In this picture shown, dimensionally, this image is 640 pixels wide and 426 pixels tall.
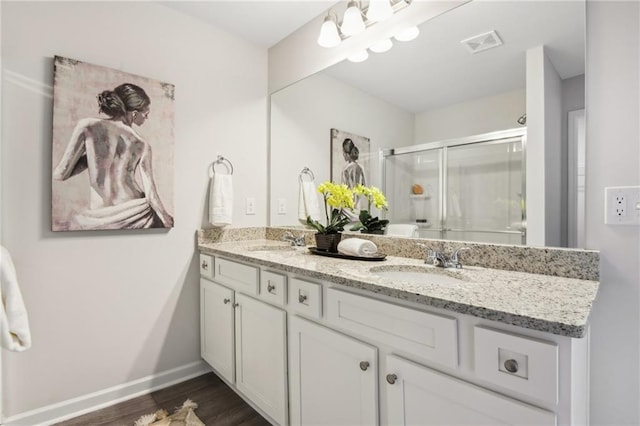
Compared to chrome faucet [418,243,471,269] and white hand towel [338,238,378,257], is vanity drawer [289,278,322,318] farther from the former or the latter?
chrome faucet [418,243,471,269]

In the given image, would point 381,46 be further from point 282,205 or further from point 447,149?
point 282,205

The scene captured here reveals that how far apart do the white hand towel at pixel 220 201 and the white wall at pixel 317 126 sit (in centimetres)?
39

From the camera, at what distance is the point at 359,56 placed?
6.12ft

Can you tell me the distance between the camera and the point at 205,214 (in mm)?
2145

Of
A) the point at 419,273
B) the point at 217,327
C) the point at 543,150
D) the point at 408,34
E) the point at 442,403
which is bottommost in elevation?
the point at 217,327

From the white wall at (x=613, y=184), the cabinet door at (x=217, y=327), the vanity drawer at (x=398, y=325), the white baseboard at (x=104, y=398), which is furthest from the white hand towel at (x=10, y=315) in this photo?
the white wall at (x=613, y=184)

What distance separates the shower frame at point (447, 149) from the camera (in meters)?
1.25

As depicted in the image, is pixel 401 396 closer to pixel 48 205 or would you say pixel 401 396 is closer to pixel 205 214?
pixel 205 214

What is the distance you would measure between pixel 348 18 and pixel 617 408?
2048mm

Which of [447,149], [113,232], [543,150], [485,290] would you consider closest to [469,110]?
[447,149]

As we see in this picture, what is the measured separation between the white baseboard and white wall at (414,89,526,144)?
1981 mm

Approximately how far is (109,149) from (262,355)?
1.36m

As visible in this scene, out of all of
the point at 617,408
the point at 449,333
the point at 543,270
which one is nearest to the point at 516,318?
the point at 449,333

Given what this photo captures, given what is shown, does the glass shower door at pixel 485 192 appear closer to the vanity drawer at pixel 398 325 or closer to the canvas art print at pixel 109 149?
the vanity drawer at pixel 398 325
